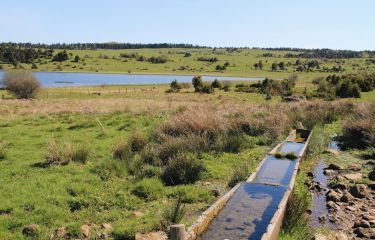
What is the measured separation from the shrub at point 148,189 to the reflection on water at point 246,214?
2130 millimetres

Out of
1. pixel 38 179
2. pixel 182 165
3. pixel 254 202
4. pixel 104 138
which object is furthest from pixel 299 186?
pixel 104 138

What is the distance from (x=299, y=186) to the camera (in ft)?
43.8

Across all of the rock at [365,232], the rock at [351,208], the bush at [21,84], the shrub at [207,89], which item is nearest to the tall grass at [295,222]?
the rock at [365,232]

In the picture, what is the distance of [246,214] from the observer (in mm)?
10570

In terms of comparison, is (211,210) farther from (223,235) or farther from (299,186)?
(299,186)

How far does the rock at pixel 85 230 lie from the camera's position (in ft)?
30.3

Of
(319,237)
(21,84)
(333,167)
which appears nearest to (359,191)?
(333,167)

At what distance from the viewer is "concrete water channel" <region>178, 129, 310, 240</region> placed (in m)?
8.98

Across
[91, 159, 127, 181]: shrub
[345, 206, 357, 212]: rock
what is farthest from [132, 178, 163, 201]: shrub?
[345, 206, 357, 212]: rock

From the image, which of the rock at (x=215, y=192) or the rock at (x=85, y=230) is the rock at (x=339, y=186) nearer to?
the rock at (x=215, y=192)

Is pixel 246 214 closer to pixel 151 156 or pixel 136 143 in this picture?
pixel 151 156

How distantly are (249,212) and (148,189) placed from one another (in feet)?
9.89

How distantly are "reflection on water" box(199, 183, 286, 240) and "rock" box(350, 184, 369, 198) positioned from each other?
2.29 m

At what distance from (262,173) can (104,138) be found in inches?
363
